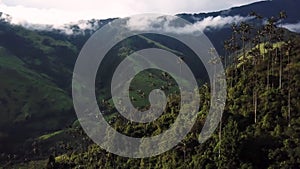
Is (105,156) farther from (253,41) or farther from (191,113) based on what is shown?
(253,41)

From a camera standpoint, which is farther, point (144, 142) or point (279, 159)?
point (144, 142)

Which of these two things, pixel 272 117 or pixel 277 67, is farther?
pixel 277 67

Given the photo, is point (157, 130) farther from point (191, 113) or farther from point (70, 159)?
point (70, 159)

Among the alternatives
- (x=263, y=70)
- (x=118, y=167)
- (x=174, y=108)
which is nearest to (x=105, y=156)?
(x=118, y=167)

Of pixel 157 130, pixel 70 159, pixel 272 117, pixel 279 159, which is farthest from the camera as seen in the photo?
pixel 70 159

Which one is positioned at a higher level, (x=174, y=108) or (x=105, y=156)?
(x=174, y=108)

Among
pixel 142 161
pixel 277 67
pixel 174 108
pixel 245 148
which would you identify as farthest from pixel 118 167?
pixel 277 67

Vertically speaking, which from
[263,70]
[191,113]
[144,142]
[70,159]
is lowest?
[70,159]

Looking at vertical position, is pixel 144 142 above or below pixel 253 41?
below

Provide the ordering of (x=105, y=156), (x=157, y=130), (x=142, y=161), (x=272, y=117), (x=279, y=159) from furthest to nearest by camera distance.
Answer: (x=105, y=156), (x=157, y=130), (x=142, y=161), (x=272, y=117), (x=279, y=159)
